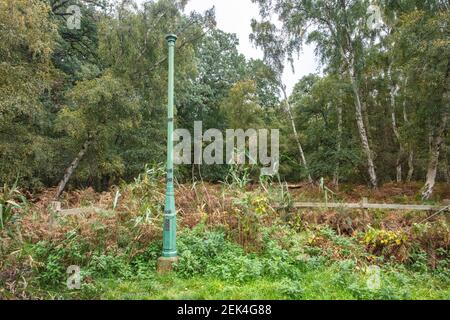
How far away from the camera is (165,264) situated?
177 inches

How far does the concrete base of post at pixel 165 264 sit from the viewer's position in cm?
446

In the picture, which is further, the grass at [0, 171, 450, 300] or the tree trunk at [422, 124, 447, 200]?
the tree trunk at [422, 124, 447, 200]

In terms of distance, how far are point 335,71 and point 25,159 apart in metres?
12.9

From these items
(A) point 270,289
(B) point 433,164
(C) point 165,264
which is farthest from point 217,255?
(B) point 433,164

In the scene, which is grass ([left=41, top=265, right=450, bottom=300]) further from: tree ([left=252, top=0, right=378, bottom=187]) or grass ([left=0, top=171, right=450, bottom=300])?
tree ([left=252, top=0, right=378, bottom=187])

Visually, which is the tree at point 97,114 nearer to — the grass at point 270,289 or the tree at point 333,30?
the tree at point 333,30

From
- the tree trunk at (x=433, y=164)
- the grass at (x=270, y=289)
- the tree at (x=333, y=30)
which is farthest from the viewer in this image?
the tree at (x=333, y=30)

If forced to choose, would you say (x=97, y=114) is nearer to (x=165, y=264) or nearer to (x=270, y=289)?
(x=165, y=264)

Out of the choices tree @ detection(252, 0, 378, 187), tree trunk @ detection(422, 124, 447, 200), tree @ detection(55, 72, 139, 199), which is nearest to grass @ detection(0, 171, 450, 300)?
tree trunk @ detection(422, 124, 447, 200)

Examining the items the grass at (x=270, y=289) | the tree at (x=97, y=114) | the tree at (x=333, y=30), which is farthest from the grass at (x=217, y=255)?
the tree at (x=333, y=30)

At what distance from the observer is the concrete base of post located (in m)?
4.46

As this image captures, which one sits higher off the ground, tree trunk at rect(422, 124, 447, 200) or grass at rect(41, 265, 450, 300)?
tree trunk at rect(422, 124, 447, 200)
